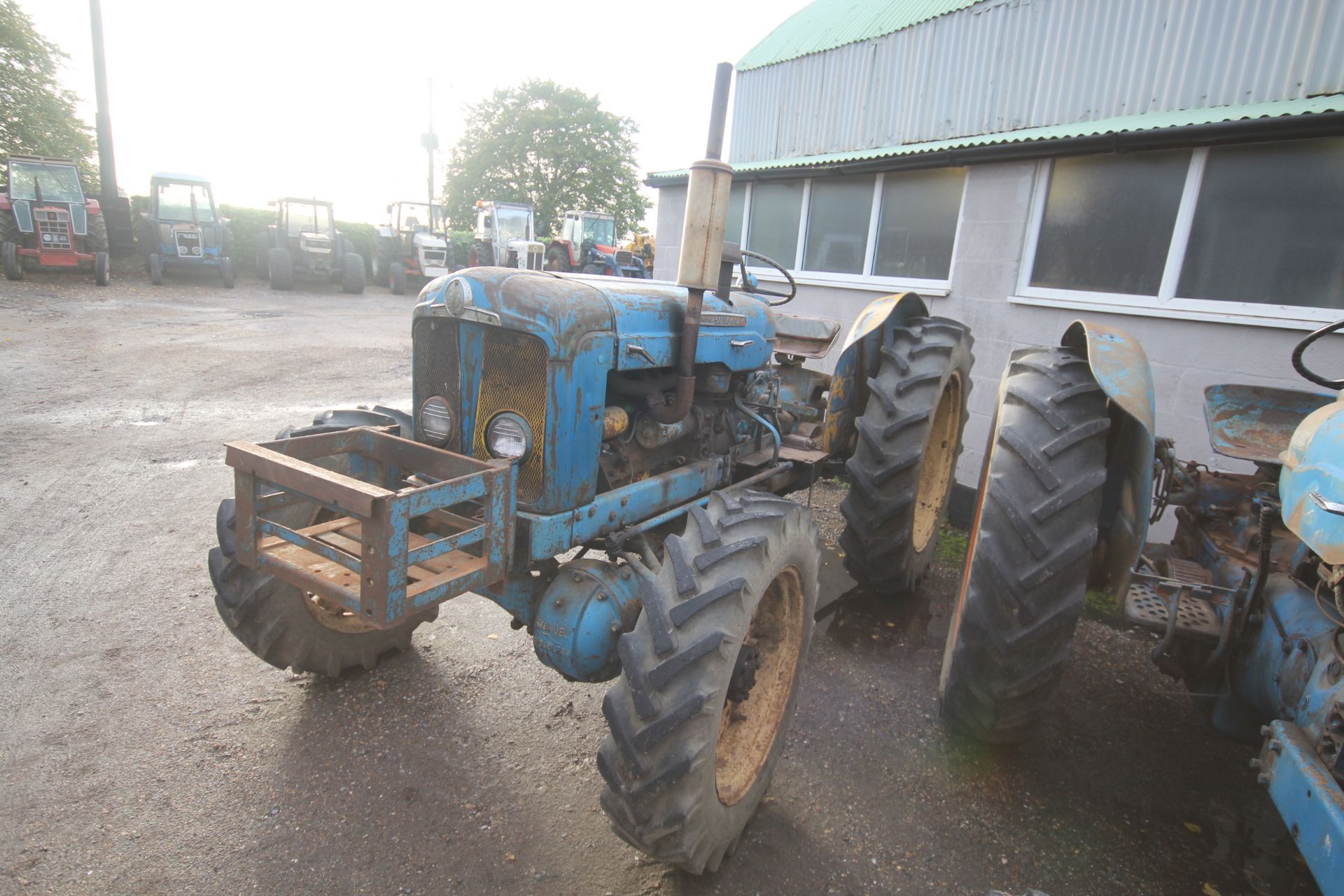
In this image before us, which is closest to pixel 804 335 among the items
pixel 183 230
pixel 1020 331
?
pixel 1020 331

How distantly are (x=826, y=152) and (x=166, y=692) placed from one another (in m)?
6.82

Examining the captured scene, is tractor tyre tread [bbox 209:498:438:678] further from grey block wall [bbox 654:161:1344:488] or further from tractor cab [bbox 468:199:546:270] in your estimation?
tractor cab [bbox 468:199:546:270]

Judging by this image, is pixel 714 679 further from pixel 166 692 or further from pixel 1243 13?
pixel 1243 13

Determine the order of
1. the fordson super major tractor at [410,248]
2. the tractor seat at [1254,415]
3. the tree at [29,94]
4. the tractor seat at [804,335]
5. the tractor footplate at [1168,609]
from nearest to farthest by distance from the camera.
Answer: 1. the tractor footplate at [1168,609]
2. the tractor seat at [1254,415]
3. the tractor seat at [804,335]
4. the fordson super major tractor at [410,248]
5. the tree at [29,94]

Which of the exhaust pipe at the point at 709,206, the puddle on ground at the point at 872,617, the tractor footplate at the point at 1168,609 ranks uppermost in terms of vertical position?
the exhaust pipe at the point at 709,206

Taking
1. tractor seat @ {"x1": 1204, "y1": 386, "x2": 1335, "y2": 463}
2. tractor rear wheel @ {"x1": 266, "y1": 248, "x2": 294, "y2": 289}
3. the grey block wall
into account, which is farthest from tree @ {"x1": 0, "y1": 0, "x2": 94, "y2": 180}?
tractor seat @ {"x1": 1204, "y1": 386, "x2": 1335, "y2": 463}

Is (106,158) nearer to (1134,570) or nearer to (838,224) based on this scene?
(838,224)

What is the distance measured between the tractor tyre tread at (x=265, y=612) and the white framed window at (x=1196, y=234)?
4.70 metres

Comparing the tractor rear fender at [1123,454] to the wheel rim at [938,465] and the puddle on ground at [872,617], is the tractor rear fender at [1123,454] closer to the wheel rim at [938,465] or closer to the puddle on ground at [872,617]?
the puddle on ground at [872,617]

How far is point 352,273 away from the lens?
16312 millimetres

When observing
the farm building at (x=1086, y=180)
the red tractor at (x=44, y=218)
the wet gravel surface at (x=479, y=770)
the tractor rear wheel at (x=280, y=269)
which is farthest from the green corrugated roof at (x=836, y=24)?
the red tractor at (x=44, y=218)

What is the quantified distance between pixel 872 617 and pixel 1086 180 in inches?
135

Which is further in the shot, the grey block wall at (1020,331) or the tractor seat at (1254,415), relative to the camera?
the grey block wall at (1020,331)

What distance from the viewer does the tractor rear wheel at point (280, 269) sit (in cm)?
1542
